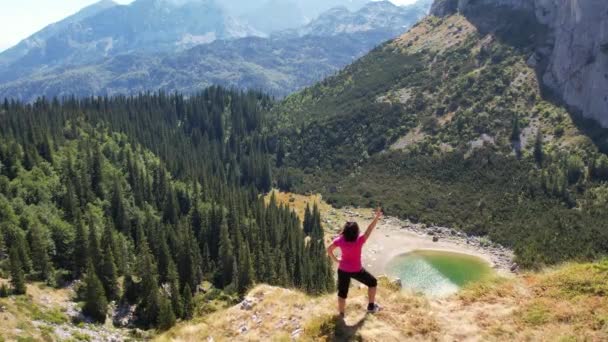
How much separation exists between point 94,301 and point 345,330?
72710mm

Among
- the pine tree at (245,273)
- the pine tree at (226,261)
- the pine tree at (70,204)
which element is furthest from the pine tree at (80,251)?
the pine tree at (245,273)

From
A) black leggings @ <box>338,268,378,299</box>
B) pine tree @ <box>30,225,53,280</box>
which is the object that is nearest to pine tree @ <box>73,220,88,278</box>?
pine tree @ <box>30,225,53,280</box>

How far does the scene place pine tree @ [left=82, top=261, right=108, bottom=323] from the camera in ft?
272

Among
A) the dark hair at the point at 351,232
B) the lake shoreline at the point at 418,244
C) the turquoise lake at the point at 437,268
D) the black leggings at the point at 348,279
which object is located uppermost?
the dark hair at the point at 351,232

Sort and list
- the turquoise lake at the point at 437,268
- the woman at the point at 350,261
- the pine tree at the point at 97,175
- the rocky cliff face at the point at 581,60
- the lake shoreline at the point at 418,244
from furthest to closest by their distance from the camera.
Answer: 1. the rocky cliff face at the point at 581,60
2. the pine tree at the point at 97,175
3. the lake shoreline at the point at 418,244
4. the turquoise lake at the point at 437,268
5. the woman at the point at 350,261

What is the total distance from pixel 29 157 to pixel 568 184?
519 feet

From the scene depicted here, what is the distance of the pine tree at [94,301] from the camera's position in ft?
272

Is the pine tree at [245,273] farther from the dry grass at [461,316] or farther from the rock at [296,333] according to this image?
the rock at [296,333]

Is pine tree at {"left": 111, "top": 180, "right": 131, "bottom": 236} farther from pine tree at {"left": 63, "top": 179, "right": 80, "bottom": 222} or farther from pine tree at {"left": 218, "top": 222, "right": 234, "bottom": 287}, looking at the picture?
pine tree at {"left": 218, "top": 222, "right": 234, "bottom": 287}

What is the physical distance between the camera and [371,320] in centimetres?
2339

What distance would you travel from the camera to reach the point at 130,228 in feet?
417

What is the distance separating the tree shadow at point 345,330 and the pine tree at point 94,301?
71812 millimetres

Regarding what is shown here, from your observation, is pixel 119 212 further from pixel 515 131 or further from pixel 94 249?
pixel 515 131

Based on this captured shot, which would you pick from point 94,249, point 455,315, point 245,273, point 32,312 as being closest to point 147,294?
point 94,249
